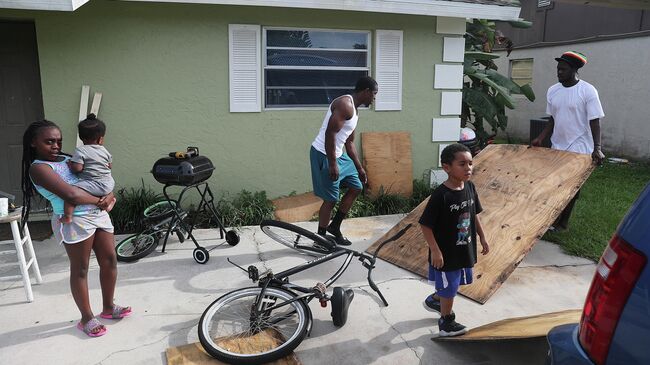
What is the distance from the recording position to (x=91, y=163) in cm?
Result: 338

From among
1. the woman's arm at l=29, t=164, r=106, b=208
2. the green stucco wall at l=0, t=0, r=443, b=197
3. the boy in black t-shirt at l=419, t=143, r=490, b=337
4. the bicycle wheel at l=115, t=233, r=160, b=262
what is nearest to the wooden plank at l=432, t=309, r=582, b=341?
the boy in black t-shirt at l=419, t=143, r=490, b=337

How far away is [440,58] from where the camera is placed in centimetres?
739

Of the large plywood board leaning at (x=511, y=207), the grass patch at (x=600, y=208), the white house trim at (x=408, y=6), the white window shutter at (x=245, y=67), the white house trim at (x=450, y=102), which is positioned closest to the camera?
the large plywood board leaning at (x=511, y=207)

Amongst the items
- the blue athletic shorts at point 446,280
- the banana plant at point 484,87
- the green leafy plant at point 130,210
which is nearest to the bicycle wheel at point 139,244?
the green leafy plant at point 130,210

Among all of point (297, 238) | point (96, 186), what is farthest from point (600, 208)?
point (96, 186)

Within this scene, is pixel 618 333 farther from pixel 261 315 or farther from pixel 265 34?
pixel 265 34

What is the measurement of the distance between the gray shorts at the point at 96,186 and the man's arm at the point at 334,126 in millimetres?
2152

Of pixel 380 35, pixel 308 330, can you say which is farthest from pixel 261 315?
pixel 380 35

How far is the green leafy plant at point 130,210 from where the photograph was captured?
235 inches

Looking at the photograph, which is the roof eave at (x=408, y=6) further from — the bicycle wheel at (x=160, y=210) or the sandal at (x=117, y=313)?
the sandal at (x=117, y=313)

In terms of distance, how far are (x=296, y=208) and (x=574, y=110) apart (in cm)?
353

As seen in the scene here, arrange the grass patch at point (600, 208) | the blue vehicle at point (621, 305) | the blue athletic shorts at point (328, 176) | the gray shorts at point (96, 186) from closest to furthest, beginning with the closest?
the blue vehicle at point (621, 305)
the gray shorts at point (96, 186)
the blue athletic shorts at point (328, 176)
the grass patch at point (600, 208)

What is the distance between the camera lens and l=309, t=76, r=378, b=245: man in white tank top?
16.0 ft

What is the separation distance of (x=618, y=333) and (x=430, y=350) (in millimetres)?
1885
